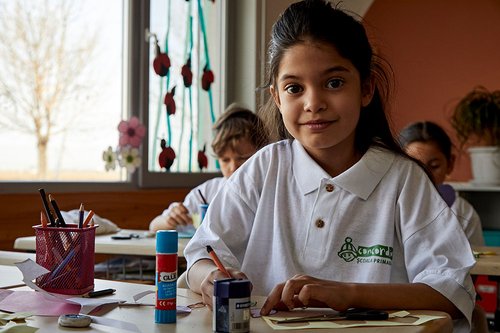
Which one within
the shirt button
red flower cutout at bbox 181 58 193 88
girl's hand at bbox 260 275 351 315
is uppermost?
red flower cutout at bbox 181 58 193 88

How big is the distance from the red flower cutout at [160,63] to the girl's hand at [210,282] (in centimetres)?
291

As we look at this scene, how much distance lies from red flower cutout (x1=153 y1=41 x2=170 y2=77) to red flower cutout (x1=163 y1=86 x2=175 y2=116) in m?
0.13

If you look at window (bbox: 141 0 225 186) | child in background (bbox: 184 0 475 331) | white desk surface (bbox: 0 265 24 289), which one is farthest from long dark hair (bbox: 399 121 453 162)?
white desk surface (bbox: 0 265 24 289)

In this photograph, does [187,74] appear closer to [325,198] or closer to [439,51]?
[439,51]

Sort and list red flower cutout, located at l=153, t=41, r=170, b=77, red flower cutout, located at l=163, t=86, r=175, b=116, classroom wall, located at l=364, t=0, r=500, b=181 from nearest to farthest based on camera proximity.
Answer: red flower cutout, located at l=153, t=41, r=170, b=77, red flower cutout, located at l=163, t=86, r=175, b=116, classroom wall, located at l=364, t=0, r=500, b=181

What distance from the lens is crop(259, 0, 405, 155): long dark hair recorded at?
1580 millimetres

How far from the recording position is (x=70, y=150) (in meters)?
3.50

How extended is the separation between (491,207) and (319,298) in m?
4.03

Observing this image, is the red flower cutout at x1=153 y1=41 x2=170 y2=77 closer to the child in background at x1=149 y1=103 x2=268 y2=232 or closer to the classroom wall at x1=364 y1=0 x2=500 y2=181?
the child in background at x1=149 y1=103 x2=268 y2=232

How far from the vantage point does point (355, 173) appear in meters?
1.57

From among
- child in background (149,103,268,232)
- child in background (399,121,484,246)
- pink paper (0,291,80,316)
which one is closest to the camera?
pink paper (0,291,80,316)

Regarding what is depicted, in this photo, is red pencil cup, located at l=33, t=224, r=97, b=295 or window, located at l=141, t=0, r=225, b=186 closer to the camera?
red pencil cup, located at l=33, t=224, r=97, b=295

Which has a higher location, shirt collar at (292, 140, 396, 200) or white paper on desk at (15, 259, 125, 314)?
shirt collar at (292, 140, 396, 200)

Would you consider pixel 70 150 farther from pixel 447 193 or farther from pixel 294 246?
pixel 294 246
